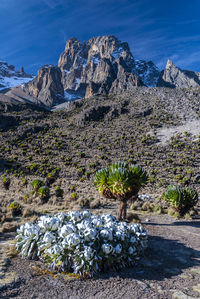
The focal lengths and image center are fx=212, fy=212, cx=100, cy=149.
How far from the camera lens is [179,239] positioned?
7.36 m

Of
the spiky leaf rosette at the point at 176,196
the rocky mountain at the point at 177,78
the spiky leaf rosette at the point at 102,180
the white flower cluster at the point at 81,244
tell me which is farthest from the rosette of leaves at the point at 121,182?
the rocky mountain at the point at 177,78

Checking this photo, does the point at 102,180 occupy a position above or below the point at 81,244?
above

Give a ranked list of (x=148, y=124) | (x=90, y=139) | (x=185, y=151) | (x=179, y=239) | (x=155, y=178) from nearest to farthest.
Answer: (x=179, y=239), (x=155, y=178), (x=185, y=151), (x=90, y=139), (x=148, y=124)

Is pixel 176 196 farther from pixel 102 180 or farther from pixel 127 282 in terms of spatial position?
pixel 127 282

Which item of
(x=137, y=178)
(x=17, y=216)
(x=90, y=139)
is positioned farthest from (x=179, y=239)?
(x=90, y=139)

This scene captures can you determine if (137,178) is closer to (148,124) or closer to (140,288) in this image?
(140,288)

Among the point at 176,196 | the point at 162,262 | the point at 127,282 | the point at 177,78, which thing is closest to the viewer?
the point at 127,282

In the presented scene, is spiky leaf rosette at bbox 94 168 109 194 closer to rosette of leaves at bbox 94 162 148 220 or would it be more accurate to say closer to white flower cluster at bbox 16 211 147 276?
rosette of leaves at bbox 94 162 148 220

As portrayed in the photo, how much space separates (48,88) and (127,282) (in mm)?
184368

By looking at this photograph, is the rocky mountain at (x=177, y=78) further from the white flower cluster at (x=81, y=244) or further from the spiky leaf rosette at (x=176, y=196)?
the white flower cluster at (x=81, y=244)

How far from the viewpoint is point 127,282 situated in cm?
423

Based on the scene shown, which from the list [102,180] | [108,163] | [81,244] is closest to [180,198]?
[102,180]

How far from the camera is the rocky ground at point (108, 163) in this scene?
4.20 meters

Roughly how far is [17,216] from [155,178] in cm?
2227
